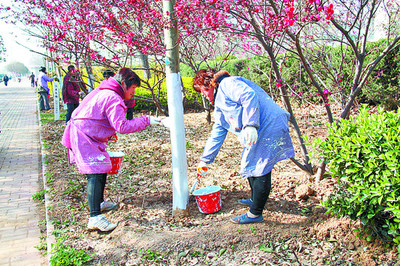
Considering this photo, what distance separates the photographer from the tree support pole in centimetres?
295

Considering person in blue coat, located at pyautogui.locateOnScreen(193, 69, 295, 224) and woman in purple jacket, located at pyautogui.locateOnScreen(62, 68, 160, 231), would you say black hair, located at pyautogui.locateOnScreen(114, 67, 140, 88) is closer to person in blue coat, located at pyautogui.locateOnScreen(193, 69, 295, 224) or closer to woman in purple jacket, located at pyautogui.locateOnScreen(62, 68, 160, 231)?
woman in purple jacket, located at pyautogui.locateOnScreen(62, 68, 160, 231)

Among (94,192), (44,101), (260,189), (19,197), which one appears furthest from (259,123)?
(44,101)

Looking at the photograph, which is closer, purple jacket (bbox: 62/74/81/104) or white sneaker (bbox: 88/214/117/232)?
white sneaker (bbox: 88/214/117/232)

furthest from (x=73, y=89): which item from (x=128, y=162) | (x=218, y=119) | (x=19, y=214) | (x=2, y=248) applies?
(x=218, y=119)

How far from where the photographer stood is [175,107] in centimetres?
294

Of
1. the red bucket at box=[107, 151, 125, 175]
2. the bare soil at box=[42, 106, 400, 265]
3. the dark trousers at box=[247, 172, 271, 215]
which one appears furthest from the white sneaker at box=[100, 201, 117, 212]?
the dark trousers at box=[247, 172, 271, 215]

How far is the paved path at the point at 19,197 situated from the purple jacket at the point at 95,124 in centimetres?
97

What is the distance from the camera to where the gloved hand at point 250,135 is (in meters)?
2.51

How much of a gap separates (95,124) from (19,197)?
228 cm

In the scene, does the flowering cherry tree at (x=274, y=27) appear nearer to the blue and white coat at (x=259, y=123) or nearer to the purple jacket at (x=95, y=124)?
the blue and white coat at (x=259, y=123)

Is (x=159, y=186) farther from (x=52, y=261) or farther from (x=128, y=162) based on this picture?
(x=52, y=261)

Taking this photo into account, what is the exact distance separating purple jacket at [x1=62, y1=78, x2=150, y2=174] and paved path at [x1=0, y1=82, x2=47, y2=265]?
97 centimetres

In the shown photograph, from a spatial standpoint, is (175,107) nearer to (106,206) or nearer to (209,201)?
(209,201)

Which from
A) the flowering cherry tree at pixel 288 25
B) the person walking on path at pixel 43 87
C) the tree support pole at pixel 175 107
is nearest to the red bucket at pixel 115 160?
the tree support pole at pixel 175 107
